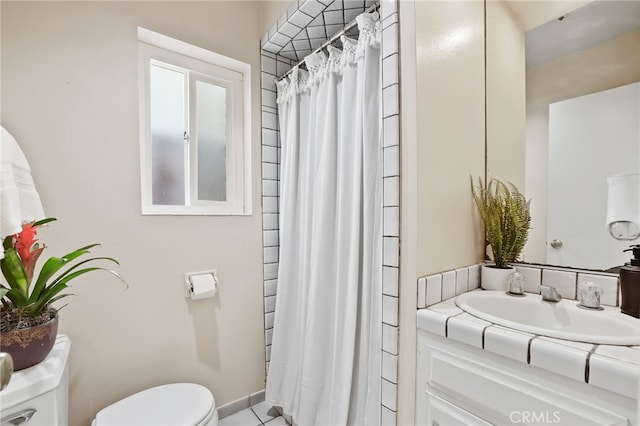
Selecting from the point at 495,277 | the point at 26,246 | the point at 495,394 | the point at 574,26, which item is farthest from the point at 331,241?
the point at 574,26

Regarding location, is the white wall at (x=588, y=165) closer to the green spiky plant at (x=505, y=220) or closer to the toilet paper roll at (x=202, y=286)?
the green spiky plant at (x=505, y=220)

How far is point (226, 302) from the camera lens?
1634mm

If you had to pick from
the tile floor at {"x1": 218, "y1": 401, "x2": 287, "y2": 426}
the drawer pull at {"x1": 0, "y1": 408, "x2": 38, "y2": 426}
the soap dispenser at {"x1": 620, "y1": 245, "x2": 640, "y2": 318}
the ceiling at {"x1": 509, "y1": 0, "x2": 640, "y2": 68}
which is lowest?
the tile floor at {"x1": 218, "y1": 401, "x2": 287, "y2": 426}

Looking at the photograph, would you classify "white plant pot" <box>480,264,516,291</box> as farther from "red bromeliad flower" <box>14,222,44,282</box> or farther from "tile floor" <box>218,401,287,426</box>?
"red bromeliad flower" <box>14,222,44,282</box>

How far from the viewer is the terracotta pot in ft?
2.57

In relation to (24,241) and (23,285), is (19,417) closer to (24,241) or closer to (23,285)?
(23,285)

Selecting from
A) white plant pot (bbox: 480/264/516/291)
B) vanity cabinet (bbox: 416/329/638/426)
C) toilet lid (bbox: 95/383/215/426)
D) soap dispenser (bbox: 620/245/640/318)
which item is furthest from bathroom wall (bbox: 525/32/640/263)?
toilet lid (bbox: 95/383/215/426)

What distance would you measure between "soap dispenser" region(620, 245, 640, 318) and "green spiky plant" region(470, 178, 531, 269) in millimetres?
341

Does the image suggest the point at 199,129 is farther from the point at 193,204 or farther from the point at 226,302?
the point at 226,302

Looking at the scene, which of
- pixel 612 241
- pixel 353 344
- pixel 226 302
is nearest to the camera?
pixel 612 241

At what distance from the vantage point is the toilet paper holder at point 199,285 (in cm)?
146

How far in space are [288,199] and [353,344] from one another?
81 cm

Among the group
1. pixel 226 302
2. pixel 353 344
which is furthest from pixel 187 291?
pixel 353 344

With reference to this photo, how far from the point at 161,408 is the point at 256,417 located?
0.66 meters
